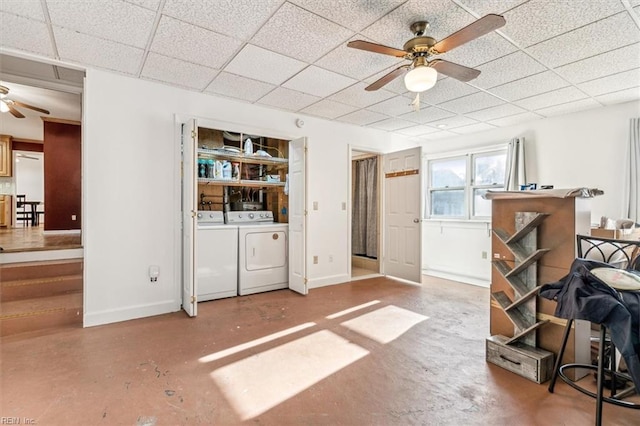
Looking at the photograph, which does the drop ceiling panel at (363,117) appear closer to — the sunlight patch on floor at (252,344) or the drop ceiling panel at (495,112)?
the drop ceiling panel at (495,112)

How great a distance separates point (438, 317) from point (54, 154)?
297 inches

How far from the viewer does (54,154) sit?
236 inches

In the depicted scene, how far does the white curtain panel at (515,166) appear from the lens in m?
4.75

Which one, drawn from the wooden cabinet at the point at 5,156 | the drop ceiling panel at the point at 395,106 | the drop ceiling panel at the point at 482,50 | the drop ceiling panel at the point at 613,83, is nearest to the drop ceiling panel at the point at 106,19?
the drop ceiling panel at the point at 482,50

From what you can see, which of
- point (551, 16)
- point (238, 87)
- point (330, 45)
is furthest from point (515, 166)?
point (238, 87)

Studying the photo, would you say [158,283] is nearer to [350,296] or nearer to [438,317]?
[350,296]

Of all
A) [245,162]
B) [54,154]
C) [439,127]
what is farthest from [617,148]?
[54,154]

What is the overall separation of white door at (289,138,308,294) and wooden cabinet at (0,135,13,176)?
7.76 m

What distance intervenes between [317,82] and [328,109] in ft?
3.10

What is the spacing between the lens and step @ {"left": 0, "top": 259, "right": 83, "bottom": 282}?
335 centimetres

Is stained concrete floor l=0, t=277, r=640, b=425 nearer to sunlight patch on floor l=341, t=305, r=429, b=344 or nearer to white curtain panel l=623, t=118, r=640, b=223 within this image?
sunlight patch on floor l=341, t=305, r=429, b=344

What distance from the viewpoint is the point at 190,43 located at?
256 cm

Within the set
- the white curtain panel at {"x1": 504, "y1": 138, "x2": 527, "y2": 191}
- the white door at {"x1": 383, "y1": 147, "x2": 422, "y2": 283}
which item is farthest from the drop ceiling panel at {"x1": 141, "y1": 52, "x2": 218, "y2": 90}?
the white curtain panel at {"x1": 504, "y1": 138, "x2": 527, "y2": 191}

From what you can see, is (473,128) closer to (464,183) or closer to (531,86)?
(464,183)
